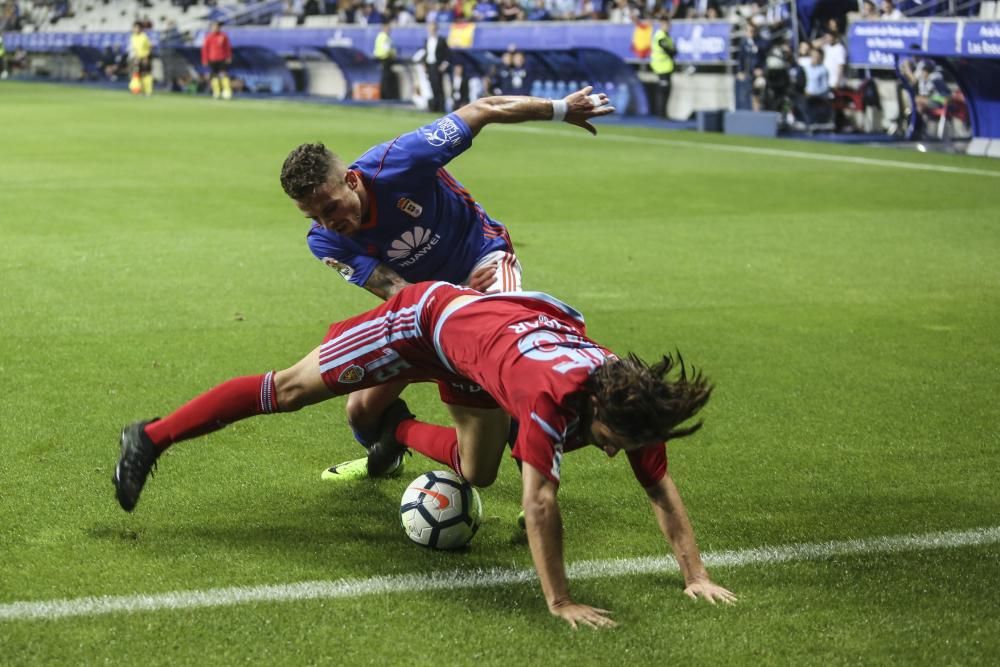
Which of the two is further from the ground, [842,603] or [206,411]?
[206,411]

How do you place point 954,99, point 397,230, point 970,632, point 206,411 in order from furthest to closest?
point 954,99 < point 397,230 < point 206,411 < point 970,632

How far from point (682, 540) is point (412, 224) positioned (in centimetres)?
215

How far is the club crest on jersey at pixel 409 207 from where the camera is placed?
234 inches

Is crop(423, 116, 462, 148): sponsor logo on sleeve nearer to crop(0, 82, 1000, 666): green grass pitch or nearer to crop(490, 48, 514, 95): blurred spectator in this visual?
crop(0, 82, 1000, 666): green grass pitch

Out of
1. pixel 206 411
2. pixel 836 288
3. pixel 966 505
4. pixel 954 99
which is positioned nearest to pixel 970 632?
pixel 966 505

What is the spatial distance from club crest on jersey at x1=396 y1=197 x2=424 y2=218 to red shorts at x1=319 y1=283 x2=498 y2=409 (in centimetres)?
110

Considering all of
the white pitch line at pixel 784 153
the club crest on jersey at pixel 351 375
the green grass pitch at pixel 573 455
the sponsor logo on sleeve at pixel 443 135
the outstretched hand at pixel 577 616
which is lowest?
the white pitch line at pixel 784 153

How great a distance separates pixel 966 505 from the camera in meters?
5.62

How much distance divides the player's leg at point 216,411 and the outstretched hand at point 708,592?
58.9 inches

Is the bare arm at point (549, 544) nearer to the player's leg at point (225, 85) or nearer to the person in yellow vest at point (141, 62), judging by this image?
the player's leg at point (225, 85)

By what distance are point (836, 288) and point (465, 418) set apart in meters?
6.19

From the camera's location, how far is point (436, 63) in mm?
33625

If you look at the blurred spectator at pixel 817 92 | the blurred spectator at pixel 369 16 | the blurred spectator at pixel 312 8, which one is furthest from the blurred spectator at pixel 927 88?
the blurred spectator at pixel 312 8

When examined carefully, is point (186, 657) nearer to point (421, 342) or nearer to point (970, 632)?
point (421, 342)
